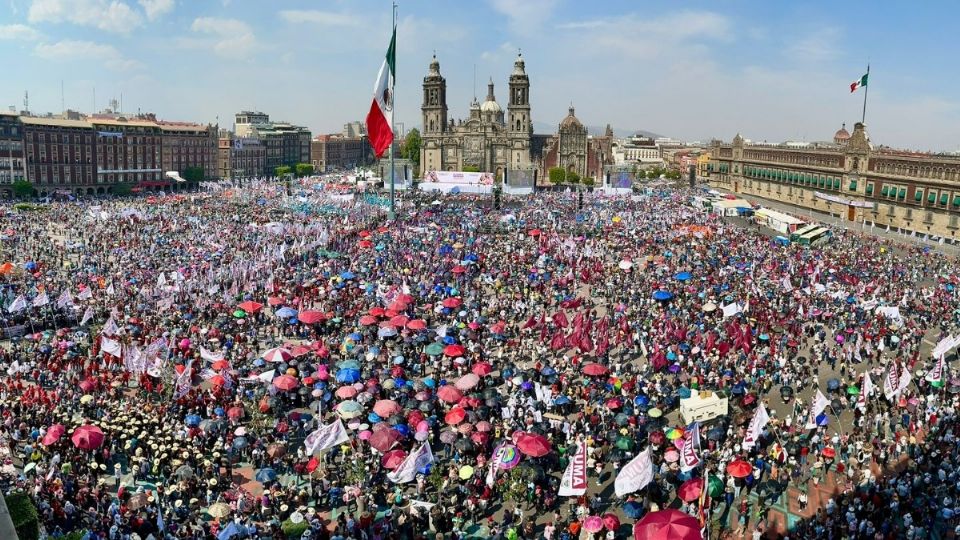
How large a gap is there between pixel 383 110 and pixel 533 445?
33.2 m

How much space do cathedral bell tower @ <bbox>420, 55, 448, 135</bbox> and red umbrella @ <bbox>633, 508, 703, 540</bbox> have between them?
369 feet

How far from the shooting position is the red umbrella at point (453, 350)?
80.1 feet

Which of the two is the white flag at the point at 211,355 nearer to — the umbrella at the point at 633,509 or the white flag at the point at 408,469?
the white flag at the point at 408,469

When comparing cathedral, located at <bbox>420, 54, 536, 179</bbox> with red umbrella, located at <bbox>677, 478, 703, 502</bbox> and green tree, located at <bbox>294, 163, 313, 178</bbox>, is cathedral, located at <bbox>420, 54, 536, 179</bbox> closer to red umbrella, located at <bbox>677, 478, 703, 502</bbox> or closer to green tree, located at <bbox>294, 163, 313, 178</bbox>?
green tree, located at <bbox>294, 163, 313, 178</bbox>

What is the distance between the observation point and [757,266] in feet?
135

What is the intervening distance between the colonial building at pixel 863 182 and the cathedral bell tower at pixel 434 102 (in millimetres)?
50170

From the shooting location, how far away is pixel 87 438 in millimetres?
17156

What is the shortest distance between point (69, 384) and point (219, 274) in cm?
1193

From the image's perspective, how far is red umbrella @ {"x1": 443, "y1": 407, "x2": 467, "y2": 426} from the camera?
62.5 ft

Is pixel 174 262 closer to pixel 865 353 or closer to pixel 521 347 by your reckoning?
pixel 521 347

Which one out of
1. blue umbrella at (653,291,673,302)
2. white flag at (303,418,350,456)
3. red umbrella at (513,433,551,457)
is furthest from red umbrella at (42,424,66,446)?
blue umbrella at (653,291,673,302)

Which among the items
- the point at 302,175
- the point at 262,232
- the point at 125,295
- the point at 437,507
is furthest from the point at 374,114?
the point at 302,175

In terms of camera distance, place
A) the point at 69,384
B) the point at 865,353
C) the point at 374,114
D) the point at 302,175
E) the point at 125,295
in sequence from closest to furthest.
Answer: the point at 69,384
the point at 865,353
the point at 125,295
the point at 374,114
the point at 302,175

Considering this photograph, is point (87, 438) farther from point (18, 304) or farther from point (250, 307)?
point (18, 304)
